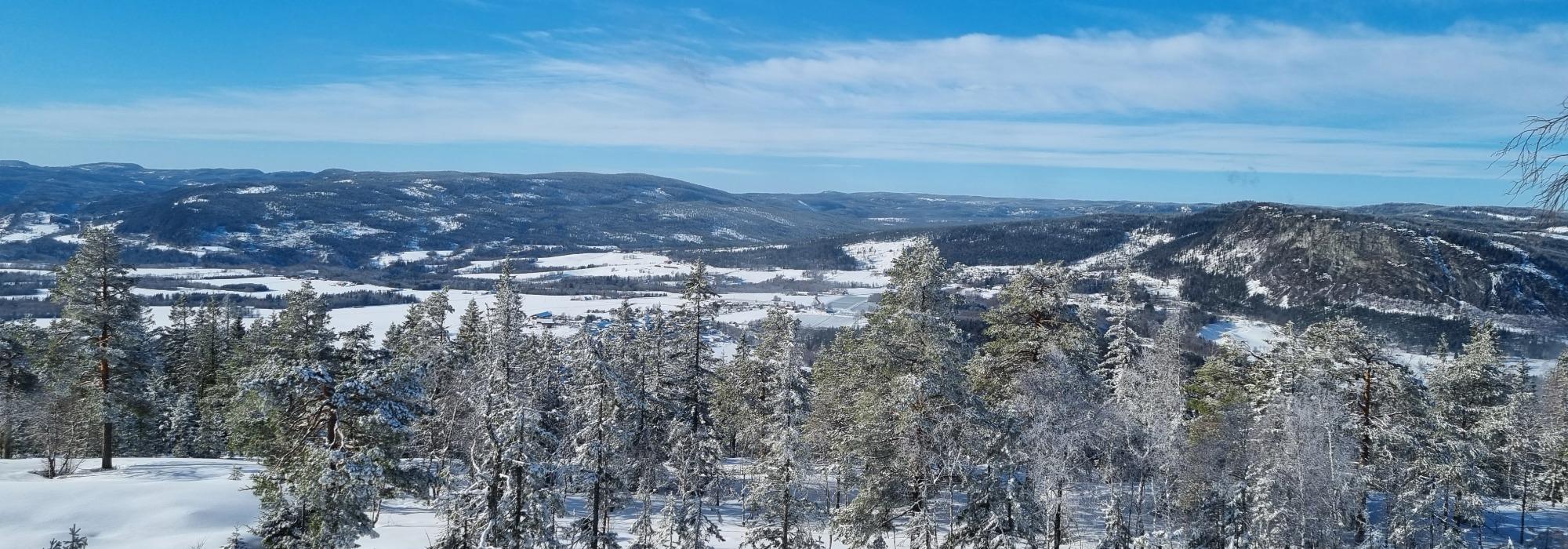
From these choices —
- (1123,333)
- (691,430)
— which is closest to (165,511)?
(691,430)

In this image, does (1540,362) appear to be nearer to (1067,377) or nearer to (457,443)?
(1067,377)

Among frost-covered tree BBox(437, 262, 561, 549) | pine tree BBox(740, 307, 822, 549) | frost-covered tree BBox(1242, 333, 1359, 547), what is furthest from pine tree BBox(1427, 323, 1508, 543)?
frost-covered tree BBox(437, 262, 561, 549)

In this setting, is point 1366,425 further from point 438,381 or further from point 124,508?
point 124,508

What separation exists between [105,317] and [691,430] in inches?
978

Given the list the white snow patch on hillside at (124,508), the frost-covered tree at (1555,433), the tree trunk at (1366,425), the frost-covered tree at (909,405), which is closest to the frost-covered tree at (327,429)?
the white snow patch on hillside at (124,508)

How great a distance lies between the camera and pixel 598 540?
80.7 feet

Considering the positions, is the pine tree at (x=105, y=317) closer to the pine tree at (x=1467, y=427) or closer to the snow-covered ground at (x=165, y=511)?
the snow-covered ground at (x=165, y=511)

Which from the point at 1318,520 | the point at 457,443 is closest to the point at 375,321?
the point at 457,443

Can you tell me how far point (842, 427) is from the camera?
107 feet

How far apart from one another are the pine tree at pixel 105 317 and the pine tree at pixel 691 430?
23.0m

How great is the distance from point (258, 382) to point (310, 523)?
353 cm

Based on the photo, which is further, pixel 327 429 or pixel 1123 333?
pixel 1123 333

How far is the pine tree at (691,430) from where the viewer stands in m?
24.4

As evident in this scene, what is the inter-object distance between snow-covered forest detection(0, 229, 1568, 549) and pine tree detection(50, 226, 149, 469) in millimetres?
107
